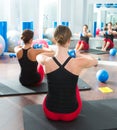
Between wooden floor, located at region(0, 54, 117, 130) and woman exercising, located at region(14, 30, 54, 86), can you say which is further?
woman exercising, located at region(14, 30, 54, 86)

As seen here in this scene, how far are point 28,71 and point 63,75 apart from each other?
1.20m

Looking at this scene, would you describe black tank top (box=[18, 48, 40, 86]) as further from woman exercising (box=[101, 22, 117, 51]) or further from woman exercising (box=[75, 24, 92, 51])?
woman exercising (box=[101, 22, 117, 51])

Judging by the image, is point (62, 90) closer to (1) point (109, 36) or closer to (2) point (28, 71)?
(2) point (28, 71)

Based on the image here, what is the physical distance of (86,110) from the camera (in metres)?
2.37

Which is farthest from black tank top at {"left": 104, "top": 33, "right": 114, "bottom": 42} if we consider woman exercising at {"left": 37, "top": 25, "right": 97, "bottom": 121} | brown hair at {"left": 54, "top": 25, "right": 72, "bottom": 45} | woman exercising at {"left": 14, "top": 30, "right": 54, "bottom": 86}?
brown hair at {"left": 54, "top": 25, "right": 72, "bottom": 45}

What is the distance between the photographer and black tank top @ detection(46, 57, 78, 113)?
1951mm

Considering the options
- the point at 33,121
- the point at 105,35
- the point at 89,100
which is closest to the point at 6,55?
the point at 105,35

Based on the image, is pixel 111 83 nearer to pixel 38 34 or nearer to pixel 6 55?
pixel 6 55

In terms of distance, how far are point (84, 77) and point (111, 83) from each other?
0.48m

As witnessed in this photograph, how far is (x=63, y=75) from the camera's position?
1.95 meters

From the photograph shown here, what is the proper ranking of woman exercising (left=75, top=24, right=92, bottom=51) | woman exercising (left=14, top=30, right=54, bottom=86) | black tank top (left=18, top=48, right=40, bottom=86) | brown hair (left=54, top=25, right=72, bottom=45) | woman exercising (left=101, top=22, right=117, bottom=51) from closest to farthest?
brown hair (left=54, top=25, right=72, bottom=45) → woman exercising (left=14, top=30, right=54, bottom=86) → black tank top (left=18, top=48, right=40, bottom=86) → woman exercising (left=75, top=24, right=92, bottom=51) → woman exercising (left=101, top=22, right=117, bottom=51)

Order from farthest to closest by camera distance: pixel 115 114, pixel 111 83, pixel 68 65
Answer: pixel 111 83 < pixel 115 114 < pixel 68 65

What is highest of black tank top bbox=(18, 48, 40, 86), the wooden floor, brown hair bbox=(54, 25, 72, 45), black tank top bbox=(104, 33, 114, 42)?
brown hair bbox=(54, 25, 72, 45)

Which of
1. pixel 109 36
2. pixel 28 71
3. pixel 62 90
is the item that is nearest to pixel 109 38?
pixel 109 36
